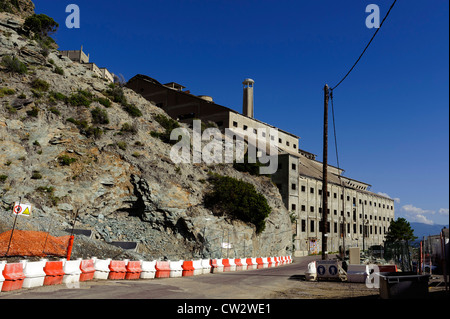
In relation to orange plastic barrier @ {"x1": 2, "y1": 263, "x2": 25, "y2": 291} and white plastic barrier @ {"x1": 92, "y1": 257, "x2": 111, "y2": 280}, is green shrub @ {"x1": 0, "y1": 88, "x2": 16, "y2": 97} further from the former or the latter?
orange plastic barrier @ {"x1": 2, "y1": 263, "x2": 25, "y2": 291}

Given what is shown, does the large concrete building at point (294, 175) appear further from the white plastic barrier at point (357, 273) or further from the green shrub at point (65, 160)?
the white plastic barrier at point (357, 273)

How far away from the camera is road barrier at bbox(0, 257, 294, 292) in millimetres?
12492

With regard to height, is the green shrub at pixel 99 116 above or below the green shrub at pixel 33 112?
above

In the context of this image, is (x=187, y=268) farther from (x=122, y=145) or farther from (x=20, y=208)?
(x=122, y=145)

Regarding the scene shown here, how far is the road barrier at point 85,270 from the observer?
12492mm

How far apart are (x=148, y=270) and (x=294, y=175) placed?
51.1 meters

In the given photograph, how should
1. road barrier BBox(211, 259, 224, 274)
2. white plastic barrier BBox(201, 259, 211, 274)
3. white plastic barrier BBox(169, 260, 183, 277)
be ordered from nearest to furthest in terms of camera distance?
white plastic barrier BBox(169, 260, 183, 277) < white plastic barrier BBox(201, 259, 211, 274) < road barrier BBox(211, 259, 224, 274)

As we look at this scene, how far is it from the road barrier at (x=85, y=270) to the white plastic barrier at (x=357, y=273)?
28.1 ft

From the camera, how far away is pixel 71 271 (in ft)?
49.3

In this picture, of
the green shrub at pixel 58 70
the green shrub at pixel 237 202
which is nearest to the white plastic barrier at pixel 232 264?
the green shrub at pixel 237 202

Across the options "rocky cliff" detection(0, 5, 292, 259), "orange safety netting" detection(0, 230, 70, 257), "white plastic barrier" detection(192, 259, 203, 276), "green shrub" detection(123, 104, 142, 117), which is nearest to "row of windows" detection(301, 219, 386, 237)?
"rocky cliff" detection(0, 5, 292, 259)

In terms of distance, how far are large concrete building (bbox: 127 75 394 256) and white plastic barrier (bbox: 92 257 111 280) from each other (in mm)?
47903

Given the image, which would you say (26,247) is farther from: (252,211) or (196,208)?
(252,211)

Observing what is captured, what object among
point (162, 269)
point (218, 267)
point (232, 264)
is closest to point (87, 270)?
point (162, 269)
